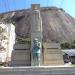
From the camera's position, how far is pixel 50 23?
495 ft

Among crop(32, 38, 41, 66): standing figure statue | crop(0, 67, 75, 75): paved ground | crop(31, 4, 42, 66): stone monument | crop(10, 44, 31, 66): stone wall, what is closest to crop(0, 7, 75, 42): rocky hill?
crop(10, 44, 31, 66): stone wall

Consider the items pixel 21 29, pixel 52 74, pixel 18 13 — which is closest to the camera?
pixel 52 74

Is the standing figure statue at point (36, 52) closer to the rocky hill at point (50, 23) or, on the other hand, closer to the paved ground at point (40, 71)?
the paved ground at point (40, 71)

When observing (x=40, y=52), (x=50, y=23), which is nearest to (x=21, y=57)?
(x=40, y=52)

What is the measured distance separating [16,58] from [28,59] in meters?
1.04

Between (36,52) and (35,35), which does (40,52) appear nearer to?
(36,52)

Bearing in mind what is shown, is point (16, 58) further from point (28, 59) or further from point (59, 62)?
point (59, 62)

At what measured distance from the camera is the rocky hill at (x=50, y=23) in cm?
13750

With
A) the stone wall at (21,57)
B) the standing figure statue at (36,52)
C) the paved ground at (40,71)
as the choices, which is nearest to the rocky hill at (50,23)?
the stone wall at (21,57)

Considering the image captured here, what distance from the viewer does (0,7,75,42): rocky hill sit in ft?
451

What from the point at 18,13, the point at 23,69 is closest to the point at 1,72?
the point at 23,69

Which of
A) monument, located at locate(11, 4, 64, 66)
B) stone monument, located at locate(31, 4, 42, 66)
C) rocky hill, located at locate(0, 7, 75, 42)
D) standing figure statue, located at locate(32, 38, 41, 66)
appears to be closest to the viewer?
standing figure statue, located at locate(32, 38, 41, 66)

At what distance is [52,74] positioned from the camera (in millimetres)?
18875

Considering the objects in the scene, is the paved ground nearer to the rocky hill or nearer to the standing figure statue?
the standing figure statue
